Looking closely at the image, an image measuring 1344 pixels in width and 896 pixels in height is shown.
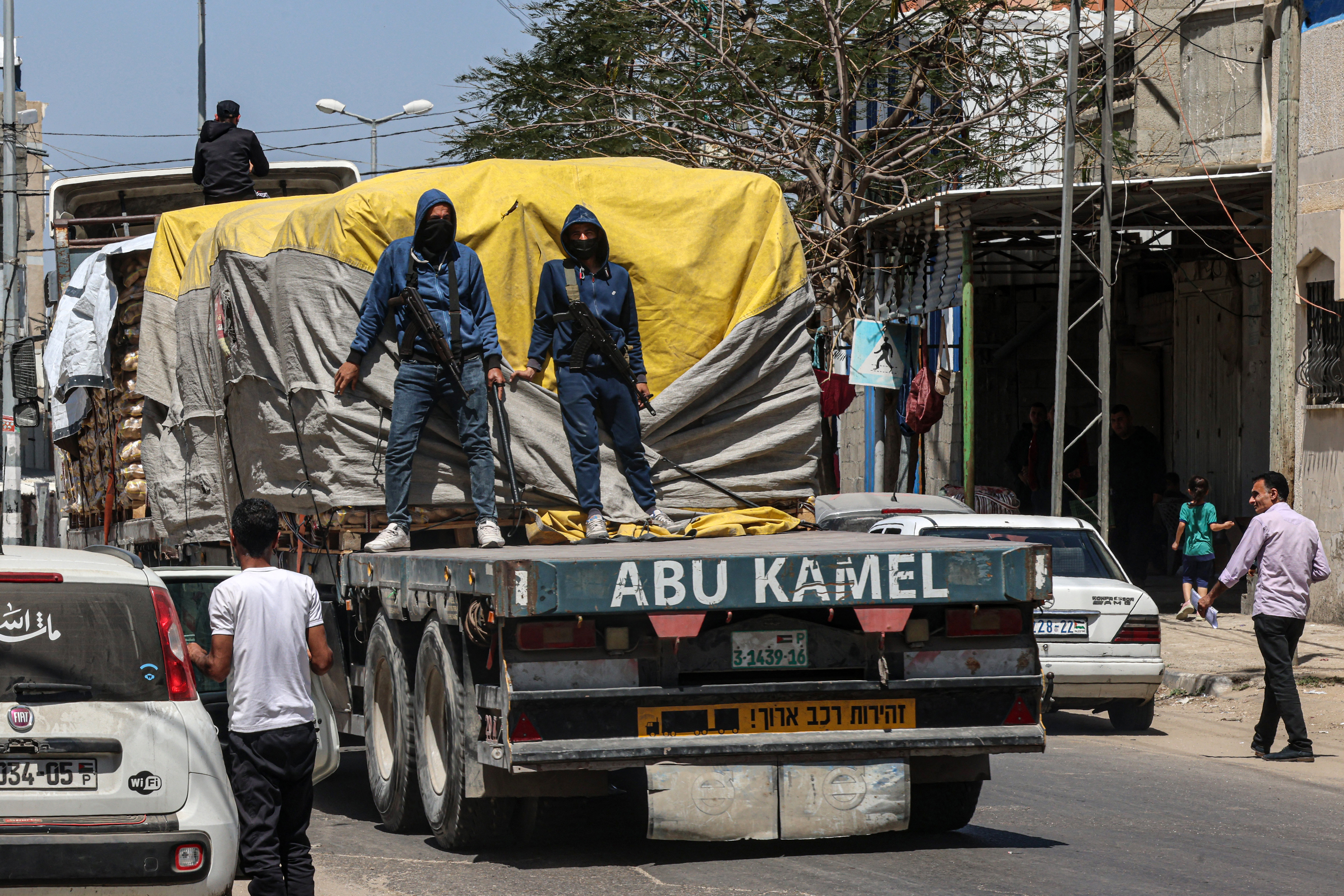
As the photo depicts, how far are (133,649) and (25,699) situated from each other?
14.3 inches

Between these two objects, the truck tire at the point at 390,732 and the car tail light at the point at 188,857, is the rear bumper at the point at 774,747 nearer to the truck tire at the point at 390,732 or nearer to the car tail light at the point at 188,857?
the truck tire at the point at 390,732

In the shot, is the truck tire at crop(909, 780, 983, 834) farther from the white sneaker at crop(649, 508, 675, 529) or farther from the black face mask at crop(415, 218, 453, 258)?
the black face mask at crop(415, 218, 453, 258)

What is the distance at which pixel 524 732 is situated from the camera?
6938 mm

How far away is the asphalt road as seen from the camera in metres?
6.92

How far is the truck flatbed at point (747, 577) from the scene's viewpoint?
6.81m

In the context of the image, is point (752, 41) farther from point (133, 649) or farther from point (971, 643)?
point (133, 649)

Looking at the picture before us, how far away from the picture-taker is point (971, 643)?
737 cm

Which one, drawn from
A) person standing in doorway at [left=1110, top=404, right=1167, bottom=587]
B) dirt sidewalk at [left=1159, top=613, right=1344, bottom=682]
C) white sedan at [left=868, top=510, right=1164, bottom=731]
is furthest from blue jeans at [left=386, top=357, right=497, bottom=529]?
person standing in doorway at [left=1110, top=404, right=1167, bottom=587]

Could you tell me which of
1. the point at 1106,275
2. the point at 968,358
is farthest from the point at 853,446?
the point at 1106,275

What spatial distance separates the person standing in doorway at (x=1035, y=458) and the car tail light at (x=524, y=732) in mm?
15642

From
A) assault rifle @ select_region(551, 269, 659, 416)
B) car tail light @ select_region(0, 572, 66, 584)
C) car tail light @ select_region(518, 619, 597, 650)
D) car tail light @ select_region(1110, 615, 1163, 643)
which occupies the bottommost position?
car tail light @ select_region(1110, 615, 1163, 643)

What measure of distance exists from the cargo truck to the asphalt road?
0.83ft

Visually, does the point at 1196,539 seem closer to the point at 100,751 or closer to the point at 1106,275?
the point at 1106,275

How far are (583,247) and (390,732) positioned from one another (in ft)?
9.44
